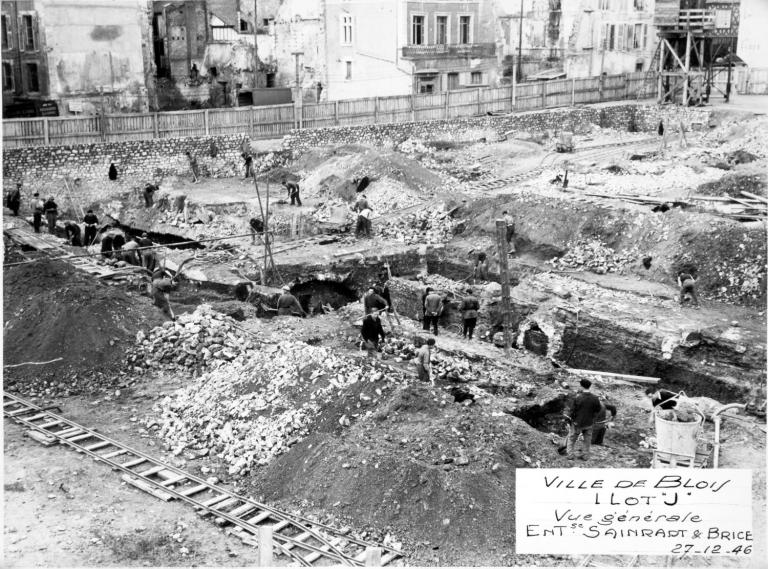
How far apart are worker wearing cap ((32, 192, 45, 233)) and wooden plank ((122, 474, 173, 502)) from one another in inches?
576

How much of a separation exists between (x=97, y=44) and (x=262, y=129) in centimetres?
691

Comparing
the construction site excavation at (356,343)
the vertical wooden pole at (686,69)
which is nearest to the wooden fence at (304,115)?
the construction site excavation at (356,343)

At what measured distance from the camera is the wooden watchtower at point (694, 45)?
125ft

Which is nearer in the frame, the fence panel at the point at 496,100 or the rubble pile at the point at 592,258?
the rubble pile at the point at 592,258

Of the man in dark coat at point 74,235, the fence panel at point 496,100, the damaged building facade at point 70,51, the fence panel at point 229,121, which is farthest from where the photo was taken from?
the fence panel at point 496,100

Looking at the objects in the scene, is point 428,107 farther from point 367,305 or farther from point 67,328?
point 67,328

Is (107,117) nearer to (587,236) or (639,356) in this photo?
(587,236)

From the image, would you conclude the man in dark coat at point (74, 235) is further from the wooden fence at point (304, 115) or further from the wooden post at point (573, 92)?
the wooden post at point (573, 92)

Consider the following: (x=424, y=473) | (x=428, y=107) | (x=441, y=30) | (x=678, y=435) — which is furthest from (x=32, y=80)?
(x=678, y=435)

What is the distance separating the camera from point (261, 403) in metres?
13.7

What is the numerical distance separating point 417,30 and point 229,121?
33.4ft

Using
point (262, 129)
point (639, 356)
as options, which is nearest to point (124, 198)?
point (262, 129)

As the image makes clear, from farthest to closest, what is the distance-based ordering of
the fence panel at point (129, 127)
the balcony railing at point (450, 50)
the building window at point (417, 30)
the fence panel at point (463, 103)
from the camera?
the balcony railing at point (450, 50)
the building window at point (417, 30)
the fence panel at point (463, 103)
the fence panel at point (129, 127)

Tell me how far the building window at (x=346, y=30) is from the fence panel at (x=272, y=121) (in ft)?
22.6
